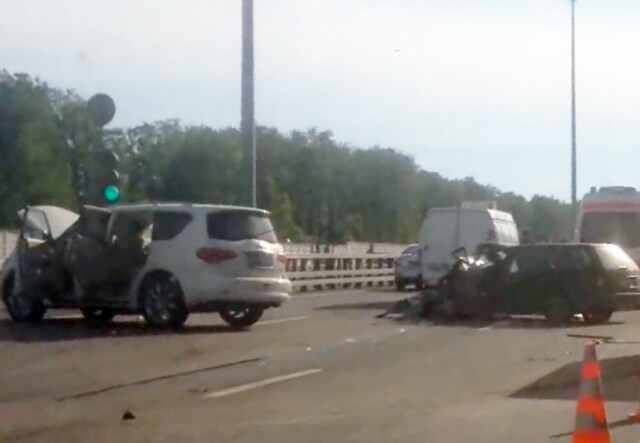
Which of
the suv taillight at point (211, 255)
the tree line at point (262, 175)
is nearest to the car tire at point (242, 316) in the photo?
the suv taillight at point (211, 255)

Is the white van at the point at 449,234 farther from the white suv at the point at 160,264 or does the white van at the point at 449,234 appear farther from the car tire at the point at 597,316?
the white suv at the point at 160,264

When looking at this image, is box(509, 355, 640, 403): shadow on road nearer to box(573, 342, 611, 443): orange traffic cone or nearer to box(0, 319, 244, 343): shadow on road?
box(573, 342, 611, 443): orange traffic cone

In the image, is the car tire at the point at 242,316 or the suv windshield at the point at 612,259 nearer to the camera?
the car tire at the point at 242,316

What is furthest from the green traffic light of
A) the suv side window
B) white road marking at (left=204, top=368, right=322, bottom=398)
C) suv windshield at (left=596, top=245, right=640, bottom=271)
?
suv windshield at (left=596, top=245, right=640, bottom=271)

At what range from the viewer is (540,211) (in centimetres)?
8319

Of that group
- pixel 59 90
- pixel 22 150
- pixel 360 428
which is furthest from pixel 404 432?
pixel 59 90

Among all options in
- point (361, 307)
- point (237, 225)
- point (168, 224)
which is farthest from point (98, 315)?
point (361, 307)

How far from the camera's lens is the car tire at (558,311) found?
85.8 feet

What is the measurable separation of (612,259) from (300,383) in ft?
40.8

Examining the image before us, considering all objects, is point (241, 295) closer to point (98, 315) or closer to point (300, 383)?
point (98, 315)

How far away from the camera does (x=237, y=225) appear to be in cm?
2170

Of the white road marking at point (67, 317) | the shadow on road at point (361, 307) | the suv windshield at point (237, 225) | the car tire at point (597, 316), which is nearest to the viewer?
the suv windshield at point (237, 225)

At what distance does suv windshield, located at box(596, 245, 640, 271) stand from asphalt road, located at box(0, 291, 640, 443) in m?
2.58

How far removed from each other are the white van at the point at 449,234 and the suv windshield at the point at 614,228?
6.86ft
